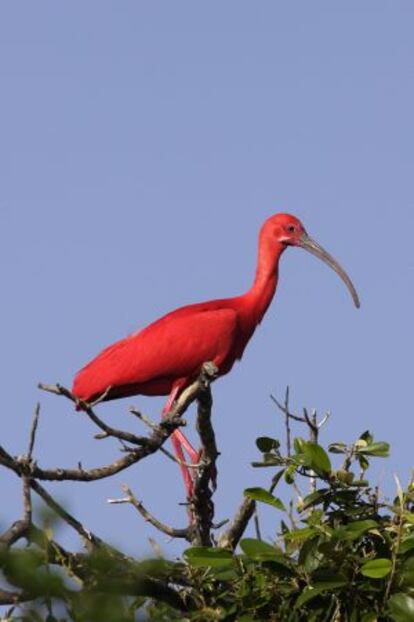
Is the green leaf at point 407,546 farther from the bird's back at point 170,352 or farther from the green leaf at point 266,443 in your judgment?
the bird's back at point 170,352

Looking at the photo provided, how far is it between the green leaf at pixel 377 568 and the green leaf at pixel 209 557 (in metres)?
Answer: 0.63

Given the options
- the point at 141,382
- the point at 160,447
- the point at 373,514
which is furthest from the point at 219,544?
the point at 141,382

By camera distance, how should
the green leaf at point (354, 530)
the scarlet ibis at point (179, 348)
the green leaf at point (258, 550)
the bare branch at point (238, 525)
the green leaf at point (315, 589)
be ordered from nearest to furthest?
the green leaf at point (315, 589) → the green leaf at point (354, 530) → the green leaf at point (258, 550) → the bare branch at point (238, 525) → the scarlet ibis at point (179, 348)

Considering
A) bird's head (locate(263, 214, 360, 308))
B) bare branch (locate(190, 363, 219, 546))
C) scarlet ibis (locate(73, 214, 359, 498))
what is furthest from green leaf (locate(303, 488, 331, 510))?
bird's head (locate(263, 214, 360, 308))

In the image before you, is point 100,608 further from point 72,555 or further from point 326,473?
point 326,473

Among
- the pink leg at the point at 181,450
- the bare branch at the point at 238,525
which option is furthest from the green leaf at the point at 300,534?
the pink leg at the point at 181,450

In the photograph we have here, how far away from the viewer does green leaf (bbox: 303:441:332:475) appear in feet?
16.8

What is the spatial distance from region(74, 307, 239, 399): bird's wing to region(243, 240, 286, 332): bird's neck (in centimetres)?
23

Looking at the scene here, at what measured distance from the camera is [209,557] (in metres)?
4.82

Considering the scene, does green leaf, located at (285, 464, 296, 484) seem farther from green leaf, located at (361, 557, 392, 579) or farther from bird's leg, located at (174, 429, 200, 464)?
bird's leg, located at (174, 429, 200, 464)

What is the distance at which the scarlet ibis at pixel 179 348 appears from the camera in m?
9.76

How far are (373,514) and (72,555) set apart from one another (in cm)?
195

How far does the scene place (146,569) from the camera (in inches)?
76.7

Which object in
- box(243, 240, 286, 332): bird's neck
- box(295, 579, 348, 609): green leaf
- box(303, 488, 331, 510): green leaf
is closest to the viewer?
box(295, 579, 348, 609): green leaf
